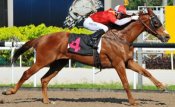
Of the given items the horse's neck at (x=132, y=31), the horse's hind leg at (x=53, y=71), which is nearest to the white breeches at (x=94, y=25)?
the horse's neck at (x=132, y=31)

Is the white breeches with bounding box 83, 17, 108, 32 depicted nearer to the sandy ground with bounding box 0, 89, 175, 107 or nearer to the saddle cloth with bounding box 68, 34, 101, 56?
the saddle cloth with bounding box 68, 34, 101, 56

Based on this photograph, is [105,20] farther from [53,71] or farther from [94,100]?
[94,100]

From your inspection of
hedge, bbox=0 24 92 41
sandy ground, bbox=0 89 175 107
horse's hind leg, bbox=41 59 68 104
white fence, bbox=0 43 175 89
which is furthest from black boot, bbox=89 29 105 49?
hedge, bbox=0 24 92 41

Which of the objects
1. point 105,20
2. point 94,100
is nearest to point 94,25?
point 105,20

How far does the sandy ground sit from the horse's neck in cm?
112

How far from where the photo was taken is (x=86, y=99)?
10.8m

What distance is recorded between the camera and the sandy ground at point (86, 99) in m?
9.92

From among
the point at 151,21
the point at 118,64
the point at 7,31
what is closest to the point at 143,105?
the point at 118,64

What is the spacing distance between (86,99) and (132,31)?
166cm

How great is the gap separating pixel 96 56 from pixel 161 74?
512 cm

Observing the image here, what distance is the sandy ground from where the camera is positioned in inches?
391

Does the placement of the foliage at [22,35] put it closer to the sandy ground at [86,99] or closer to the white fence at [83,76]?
the white fence at [83,76]

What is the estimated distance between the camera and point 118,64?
9.73 metres

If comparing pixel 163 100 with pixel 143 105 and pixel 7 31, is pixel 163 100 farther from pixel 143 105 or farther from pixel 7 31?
pixel 7 31
